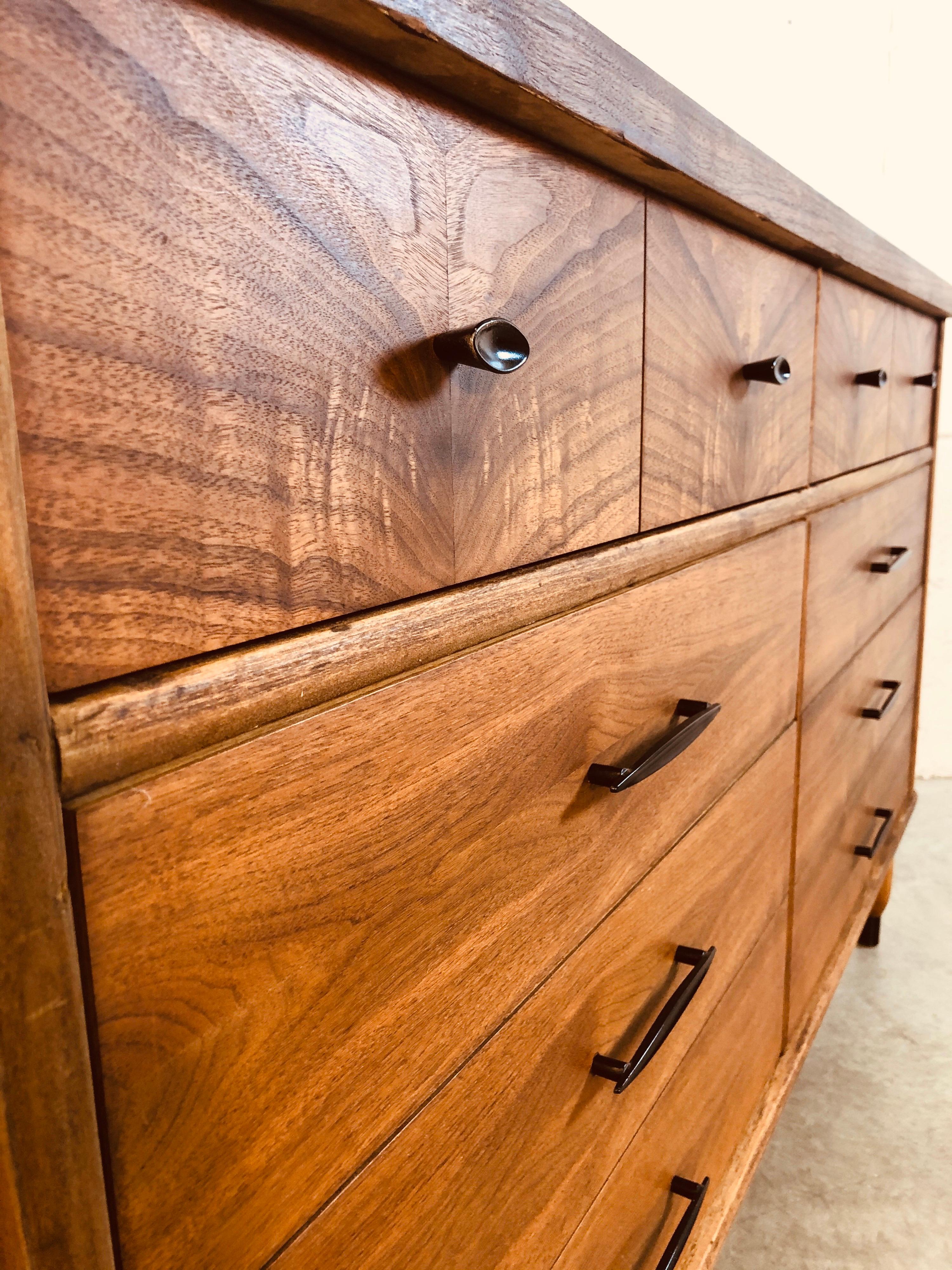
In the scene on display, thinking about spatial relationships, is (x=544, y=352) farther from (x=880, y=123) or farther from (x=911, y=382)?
(x=880, y=123)

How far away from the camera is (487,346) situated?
13.4 inches

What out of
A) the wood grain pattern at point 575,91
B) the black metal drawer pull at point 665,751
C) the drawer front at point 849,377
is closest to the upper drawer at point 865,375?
the drawer front at point 849,377

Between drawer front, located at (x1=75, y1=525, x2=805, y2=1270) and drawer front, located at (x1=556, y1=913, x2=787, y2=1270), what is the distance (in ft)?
0.70

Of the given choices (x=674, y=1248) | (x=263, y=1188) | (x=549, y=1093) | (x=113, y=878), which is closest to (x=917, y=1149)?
(x=674, y=1248)

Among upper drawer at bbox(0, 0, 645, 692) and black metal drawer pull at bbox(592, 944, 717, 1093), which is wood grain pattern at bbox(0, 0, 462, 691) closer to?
upper drawer at bbox(0, 0, 645, 692)

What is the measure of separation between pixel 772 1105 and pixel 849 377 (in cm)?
72

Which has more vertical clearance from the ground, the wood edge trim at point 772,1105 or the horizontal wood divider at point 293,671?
the horizontal wood divider at point 293,671

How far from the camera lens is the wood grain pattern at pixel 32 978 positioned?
0.21m

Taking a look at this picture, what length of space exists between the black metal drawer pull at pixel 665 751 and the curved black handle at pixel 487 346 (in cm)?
22

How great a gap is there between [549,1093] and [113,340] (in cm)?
41

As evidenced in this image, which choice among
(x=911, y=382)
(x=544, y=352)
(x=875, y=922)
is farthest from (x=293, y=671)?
(x=875, y=922)

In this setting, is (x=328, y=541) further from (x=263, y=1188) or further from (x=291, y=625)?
(x=263, y=1188)

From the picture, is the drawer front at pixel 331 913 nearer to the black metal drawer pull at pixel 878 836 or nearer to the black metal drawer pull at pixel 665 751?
the black metal drawer pull at pixel 665 751

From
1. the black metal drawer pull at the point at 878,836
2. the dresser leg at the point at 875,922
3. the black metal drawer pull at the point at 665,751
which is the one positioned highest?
the black metal drawer pull at the point at 665,751
